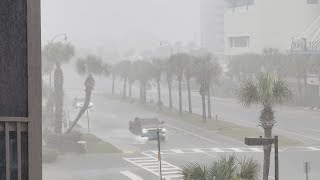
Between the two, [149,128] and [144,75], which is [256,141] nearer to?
[149,128]

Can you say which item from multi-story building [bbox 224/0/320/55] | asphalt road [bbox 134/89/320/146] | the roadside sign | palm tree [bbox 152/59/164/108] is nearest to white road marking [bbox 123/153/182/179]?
asphalt road [bbox 134/89/320/146]

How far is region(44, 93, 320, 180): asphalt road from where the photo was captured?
3200 cm

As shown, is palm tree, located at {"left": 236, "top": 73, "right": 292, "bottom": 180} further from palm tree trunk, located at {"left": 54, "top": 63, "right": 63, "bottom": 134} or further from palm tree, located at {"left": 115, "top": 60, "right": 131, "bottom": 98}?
palm tree, located at {"left": 115, "top": 60, "right": 131, "bottom": 98}

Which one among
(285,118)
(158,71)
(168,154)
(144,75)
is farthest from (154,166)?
(144,75)

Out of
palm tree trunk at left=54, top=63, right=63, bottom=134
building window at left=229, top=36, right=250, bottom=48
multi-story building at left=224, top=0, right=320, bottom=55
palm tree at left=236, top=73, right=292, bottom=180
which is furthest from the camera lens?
building window at left=229, top=36, right=250, bottom=48

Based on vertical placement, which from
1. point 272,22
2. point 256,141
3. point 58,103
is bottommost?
point 256,141

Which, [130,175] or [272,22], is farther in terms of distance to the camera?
[272,22]

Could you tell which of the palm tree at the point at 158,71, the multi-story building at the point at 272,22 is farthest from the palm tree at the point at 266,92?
the multi-story building at the point at 272,22

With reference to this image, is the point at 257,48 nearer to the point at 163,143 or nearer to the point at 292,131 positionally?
the point at 292,131

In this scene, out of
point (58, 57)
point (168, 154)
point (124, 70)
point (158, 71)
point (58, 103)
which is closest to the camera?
point (168, 154)

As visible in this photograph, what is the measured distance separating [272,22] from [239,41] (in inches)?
396

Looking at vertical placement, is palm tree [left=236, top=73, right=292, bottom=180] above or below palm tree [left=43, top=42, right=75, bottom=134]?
below

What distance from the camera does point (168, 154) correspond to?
38.6 meters

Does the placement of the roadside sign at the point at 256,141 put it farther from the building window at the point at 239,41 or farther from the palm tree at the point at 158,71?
the building window at the point at 239,41
